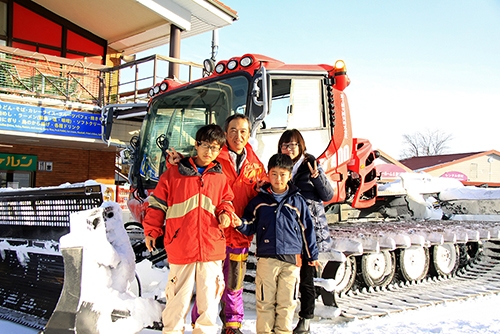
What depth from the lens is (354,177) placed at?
562 centimetres

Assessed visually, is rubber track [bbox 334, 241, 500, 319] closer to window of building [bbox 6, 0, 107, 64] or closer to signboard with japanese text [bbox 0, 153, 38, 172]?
signboard with japanese text [bbox 0, 153, 38, 172]

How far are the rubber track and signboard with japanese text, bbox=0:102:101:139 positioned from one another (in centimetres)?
952

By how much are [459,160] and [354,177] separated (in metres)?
39.5

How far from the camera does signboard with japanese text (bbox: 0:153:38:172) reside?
13531mm

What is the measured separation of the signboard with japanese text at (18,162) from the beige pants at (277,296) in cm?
1246

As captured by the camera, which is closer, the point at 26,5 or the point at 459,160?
the point at 26,5

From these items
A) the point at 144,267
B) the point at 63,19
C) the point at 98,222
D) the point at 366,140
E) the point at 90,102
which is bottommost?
the point at 144,267

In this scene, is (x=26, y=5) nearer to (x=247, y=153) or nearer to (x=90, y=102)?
(x=90, y=102)

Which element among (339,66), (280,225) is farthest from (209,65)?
(280,225)

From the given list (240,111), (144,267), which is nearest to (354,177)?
(240,111)

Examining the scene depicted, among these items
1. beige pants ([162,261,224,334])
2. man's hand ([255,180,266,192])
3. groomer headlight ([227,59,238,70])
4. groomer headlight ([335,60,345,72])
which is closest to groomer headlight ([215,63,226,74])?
groomer headlight ([227,59,238,70])

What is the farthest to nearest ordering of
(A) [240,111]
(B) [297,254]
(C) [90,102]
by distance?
(C) [90,102]
(A) [240,111]
(B) [297,254]

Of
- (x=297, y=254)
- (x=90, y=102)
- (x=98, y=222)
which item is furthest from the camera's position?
(x=90, y=102)

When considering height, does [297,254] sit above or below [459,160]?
below
